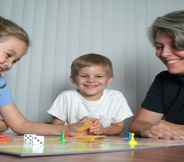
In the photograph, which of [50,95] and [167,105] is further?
[50,95]

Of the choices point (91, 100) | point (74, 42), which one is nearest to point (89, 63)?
point (91, 100)

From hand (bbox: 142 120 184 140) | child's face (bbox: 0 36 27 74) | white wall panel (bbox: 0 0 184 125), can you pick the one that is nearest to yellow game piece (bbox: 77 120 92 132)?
hand (bbox: 142 120 184 140)

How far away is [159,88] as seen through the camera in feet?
5.61

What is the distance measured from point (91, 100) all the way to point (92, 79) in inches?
5.9

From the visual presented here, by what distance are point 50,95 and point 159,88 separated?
0.74m

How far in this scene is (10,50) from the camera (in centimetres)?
124

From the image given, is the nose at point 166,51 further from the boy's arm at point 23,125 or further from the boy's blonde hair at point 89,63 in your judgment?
the boy's arm at point 23,125

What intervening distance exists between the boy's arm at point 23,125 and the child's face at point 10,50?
233 mm

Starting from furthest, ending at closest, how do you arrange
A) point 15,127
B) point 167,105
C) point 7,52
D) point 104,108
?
point 104,108, point 167,105, point 15,127, point 7,52

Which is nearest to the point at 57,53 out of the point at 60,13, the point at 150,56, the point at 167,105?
the point at 60,13

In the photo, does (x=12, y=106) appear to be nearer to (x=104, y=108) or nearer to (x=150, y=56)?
(x=104, y=108)

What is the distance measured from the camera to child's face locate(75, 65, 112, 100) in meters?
1.86

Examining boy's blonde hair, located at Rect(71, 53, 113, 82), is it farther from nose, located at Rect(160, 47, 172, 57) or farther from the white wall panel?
nose, located at Rect(160, 47, 172, 57)

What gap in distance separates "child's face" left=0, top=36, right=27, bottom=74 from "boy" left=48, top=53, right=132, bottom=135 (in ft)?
2.07
